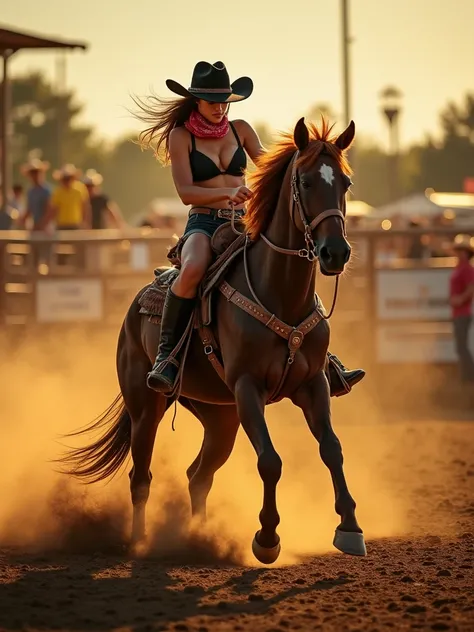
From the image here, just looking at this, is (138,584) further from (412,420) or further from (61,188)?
(61,188)

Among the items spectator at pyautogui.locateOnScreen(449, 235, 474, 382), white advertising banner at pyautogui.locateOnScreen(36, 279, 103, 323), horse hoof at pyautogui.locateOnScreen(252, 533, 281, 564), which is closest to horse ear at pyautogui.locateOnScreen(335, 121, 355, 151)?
horse hoof at pyautogui.locateOnScreen(252, 533, 281, 564)

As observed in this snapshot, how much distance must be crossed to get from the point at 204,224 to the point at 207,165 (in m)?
0.34

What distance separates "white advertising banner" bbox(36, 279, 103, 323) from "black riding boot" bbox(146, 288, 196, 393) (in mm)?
9316

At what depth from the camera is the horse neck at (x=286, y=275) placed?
708cm

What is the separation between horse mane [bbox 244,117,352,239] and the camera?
7020 millimetres

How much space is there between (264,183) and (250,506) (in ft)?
8.46

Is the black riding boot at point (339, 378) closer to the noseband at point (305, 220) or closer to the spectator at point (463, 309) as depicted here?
the noseband at point (305, 220)

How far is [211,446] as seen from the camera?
8453 millimetres

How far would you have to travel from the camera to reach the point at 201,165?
7.77 meters

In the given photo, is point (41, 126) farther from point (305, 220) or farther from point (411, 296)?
point (305, 220)

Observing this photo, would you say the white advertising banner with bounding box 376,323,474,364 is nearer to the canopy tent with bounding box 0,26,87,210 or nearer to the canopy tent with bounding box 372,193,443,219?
the canopy tent with bounding box 0,26,87,210

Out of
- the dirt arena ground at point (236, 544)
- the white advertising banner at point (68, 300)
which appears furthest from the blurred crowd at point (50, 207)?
the dirt arena ground at point (236, 544)

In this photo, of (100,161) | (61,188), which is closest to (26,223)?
(61,188)

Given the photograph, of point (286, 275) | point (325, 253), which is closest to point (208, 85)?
point (286, 275)
